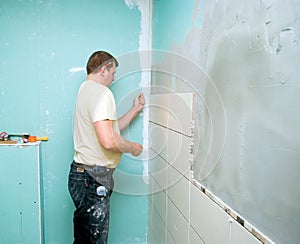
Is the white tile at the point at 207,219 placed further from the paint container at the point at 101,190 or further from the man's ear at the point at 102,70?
the man's ear at the point at 102,70

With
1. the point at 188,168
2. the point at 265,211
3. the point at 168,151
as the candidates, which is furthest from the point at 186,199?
the point at 265,211

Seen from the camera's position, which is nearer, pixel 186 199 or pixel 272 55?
pixel 272 55

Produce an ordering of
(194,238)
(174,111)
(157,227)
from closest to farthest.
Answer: (194,238) < (174,111) < (157,227)

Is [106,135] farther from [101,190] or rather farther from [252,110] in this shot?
[252,110]

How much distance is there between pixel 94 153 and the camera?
1.58 metres

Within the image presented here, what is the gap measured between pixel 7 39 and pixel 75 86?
0.50m

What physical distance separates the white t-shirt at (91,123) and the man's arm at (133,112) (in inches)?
14.2

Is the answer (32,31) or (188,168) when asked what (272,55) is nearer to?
(188,168)

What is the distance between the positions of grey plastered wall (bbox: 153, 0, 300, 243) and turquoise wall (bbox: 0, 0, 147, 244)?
0.97 metres

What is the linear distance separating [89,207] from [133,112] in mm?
685

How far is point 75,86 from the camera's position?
6.39ft

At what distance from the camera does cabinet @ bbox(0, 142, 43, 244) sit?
1.83m

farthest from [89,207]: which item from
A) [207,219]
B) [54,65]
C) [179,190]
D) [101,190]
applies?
[54,65]

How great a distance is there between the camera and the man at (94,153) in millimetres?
1507
